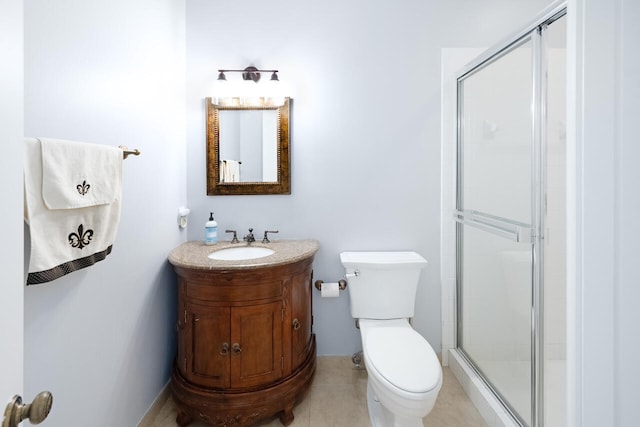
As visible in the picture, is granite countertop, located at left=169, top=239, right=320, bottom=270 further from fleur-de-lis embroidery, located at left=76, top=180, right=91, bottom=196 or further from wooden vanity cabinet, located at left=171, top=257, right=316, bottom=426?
fleur-de-lis embroidery, located at left=76, top=180, right=91, bottom=196

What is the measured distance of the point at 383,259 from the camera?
2.03 metres

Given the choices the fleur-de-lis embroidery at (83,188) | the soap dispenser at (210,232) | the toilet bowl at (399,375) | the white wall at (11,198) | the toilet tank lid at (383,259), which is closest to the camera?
the white wall at (11,198)

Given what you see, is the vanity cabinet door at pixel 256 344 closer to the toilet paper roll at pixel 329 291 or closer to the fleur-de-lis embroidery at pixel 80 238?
the toilet paper roll at pixel 329 291

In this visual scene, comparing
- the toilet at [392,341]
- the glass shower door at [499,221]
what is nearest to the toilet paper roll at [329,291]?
the toilet at [392,341]

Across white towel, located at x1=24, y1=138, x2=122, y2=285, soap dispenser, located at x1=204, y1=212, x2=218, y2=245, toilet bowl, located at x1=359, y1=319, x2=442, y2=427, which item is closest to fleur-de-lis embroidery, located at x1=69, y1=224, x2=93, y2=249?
white towel, located at x1=24, y1=138, x2=122, y2=285

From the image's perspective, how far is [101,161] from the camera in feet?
3.80

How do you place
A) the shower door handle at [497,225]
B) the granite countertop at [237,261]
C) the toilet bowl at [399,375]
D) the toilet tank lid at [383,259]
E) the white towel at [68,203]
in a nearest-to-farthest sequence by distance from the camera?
the white towel at [68,203] < the toilet bowl at [399,375] < the shower door handle at [497,225] < the granite countertop at [237,261] < the toilet tank lid at [383,259]

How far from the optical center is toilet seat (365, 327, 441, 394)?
140 centimetres

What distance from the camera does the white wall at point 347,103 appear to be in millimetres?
2156

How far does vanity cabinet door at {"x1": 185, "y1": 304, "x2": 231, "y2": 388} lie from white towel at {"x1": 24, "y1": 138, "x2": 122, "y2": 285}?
0.61m

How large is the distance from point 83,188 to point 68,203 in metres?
0.09

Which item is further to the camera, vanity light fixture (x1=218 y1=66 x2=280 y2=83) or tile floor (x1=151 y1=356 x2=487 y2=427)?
vanity light fixture (x1=218 y1=66 x2=280 y2=83)

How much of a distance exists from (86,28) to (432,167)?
73.8 inches

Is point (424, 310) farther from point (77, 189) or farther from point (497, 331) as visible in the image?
point (77, 189)
